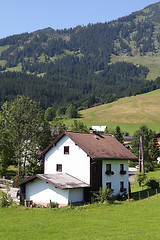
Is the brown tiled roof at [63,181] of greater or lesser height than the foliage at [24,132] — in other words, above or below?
below

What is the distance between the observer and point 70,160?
43.9 meters

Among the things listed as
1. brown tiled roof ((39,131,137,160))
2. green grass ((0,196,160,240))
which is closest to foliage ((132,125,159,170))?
brown tiled roof ((39,131,137,160))

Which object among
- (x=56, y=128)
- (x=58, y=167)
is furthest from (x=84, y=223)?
(x=56, y=128)

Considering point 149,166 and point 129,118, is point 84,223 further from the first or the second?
point 129,118

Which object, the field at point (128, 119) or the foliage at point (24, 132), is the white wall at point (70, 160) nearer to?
the foliage at point (24, 132)

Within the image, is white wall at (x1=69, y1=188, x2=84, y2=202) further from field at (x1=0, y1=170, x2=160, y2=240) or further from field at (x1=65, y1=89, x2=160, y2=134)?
field at (x1=65, y1=89, x2=160, y2=134)

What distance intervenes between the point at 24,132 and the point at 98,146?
939 inches

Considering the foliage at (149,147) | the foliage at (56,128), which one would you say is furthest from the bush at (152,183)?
the foliage at (149,147)

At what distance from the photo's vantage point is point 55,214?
30609mm

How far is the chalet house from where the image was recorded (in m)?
39.1

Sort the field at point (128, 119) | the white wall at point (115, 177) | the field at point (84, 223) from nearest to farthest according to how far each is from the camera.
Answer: the field at point (84, 223), the white wall at point (115, 177), the field at point (128, 119)

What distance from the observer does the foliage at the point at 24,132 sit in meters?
63.6

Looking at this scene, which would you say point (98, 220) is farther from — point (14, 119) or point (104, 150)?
point (14, 119)

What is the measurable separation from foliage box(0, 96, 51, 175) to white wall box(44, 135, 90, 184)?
16.9 meters
